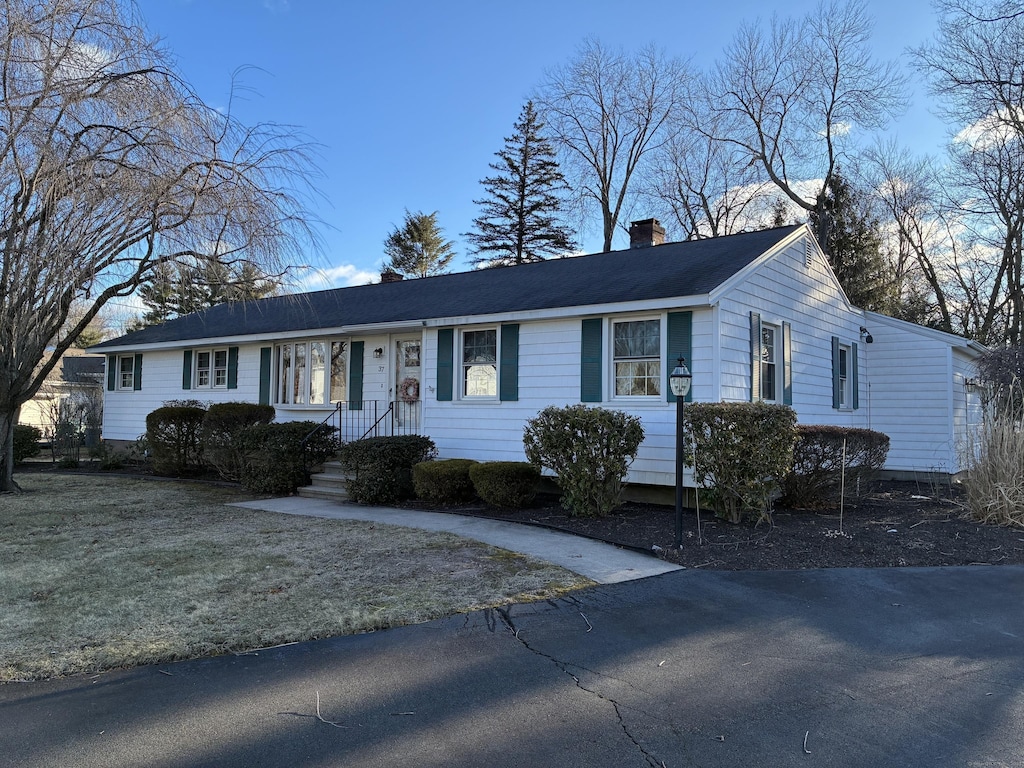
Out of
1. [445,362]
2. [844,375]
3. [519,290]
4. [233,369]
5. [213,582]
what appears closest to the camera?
[213,582]

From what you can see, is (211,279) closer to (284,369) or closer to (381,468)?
(381,468)

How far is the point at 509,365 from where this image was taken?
10.5 m

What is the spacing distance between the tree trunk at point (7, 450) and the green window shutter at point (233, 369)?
441 cm

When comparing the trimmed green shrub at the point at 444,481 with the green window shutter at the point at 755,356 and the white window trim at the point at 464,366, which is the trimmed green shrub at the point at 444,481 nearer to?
the white window trim at the point at 464,366

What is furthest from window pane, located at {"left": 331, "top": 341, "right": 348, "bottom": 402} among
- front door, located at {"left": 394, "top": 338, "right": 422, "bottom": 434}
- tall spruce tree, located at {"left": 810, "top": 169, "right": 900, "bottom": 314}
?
tall spruce tree, located at {"left": 810, "top": 169, "right": 900, "bottom": 314}

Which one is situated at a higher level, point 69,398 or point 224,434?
point 69,398

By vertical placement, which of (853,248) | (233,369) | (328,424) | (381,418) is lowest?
(328,424)

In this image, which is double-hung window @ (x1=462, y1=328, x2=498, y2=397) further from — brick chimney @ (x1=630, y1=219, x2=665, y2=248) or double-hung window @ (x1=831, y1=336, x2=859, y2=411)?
double-hung window @ (x1=831, y1=336, x2=859, y2=411)

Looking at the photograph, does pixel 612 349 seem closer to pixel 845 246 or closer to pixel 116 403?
pixel 116 403

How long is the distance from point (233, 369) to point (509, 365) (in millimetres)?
7482

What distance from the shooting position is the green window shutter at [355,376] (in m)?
12.8

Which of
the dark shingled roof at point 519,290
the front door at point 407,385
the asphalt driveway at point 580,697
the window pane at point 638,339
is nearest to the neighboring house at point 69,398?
the dark shingled roof at point 519,290

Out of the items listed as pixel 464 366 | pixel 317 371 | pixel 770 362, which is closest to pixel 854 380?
pixel 770 362

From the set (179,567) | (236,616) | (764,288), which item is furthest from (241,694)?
(764,288)
